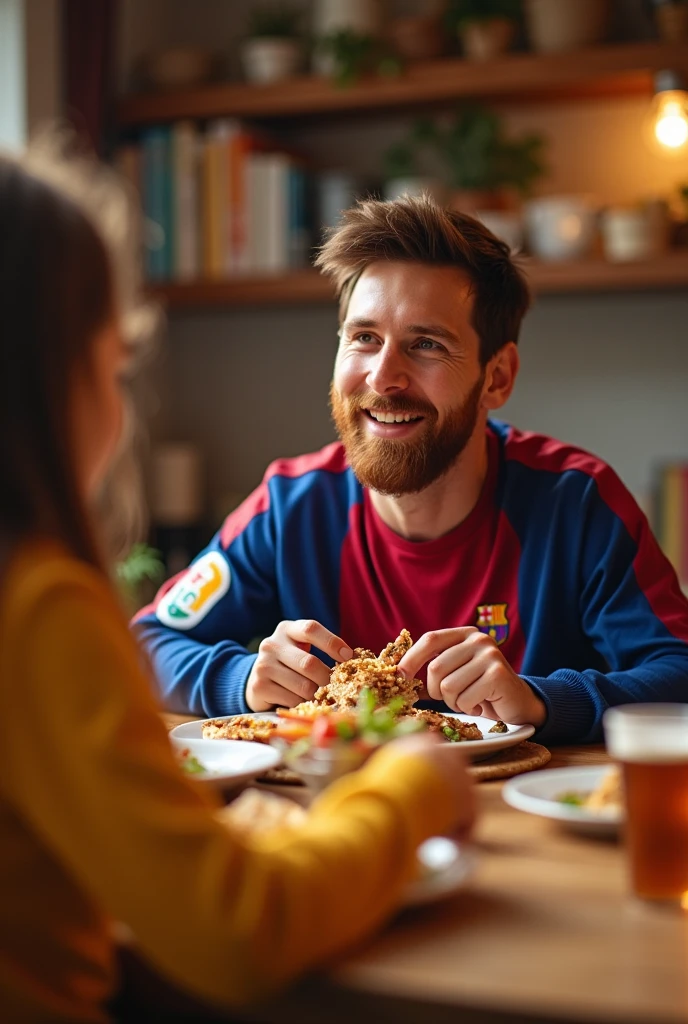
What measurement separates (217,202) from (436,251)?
69.4 inches

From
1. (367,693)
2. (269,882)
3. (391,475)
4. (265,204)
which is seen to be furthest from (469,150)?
(269,882)

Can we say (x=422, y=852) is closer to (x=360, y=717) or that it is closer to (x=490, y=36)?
(x=360, y=717)

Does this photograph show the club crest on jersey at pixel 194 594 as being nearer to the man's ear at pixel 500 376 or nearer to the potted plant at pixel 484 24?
the man's ear at pixel 500 376

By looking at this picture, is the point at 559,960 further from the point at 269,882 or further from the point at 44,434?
the point at 44,434

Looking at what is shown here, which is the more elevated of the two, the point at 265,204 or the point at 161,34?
the point at 161,34

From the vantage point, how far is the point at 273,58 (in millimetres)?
3582

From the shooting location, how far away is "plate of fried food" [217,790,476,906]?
0.97 m

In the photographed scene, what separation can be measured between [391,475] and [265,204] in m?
1.82

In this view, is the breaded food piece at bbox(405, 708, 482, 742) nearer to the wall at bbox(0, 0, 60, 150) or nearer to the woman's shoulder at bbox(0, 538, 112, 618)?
the woman's shoulder at bbox(0, 538, 112, 618)

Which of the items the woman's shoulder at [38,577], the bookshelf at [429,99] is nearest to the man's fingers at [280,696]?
the woman's shoulder at [38,577]

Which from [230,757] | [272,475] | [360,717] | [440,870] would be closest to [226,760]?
[230,757]

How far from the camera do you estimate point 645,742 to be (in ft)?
3.18

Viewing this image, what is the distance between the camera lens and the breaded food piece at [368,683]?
1.54m

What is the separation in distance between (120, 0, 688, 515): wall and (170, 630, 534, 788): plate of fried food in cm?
208
